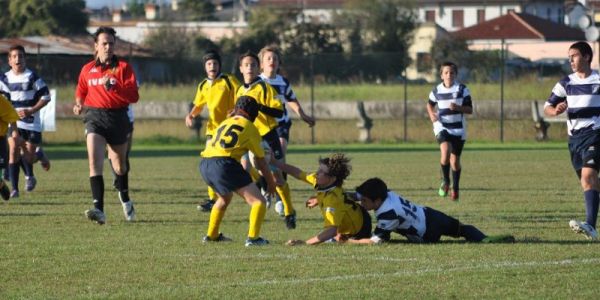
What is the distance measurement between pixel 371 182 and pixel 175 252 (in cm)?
179

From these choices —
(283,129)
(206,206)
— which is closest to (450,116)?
(283,129)

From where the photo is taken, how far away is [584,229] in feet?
36.4

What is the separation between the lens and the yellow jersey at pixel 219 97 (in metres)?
13.7

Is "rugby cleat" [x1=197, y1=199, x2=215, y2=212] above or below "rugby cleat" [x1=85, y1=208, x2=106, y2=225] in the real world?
below

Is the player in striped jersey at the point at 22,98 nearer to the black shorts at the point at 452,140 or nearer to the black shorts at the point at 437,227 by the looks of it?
the black shorts at the point at 452,140

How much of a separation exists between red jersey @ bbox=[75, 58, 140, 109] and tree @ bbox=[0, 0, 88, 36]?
138 ft

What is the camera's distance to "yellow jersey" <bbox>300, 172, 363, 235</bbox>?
10.8m

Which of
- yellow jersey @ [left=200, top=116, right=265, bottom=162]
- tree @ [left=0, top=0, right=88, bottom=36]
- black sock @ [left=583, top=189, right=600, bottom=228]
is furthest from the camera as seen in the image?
tree @ [left=0, top=0, right=88, bottom=36]

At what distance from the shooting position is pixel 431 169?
23.0 meters

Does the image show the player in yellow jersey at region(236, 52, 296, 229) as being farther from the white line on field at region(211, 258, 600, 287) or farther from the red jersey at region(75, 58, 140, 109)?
the white line on field at region(211, 258, 600, 287)

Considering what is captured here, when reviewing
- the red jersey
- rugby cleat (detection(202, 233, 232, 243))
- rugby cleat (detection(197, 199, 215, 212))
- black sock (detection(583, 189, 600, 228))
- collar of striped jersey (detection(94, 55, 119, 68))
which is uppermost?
collar of striped jersey (detection(94, 55, 119, 68))

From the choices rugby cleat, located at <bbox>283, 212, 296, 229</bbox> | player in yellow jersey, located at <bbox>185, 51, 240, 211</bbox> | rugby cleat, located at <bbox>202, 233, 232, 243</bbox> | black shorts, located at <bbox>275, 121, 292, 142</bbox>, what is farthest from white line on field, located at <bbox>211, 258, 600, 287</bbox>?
black shorts, located at <bbox>275, 121, 292, 142</bbox>

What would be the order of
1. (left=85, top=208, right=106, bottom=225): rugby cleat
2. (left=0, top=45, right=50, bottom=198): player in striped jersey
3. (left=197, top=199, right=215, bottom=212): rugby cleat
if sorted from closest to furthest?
(left=85, top=208, right=106, bottom=225): rugby cleat → (left=197, top=199, right=215, bottom=212): rugby cleat → (left=0, top=45, right=50, bottom=198): player in striped jersey

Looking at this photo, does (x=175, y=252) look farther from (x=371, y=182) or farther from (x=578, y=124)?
(x=578, y=124)
